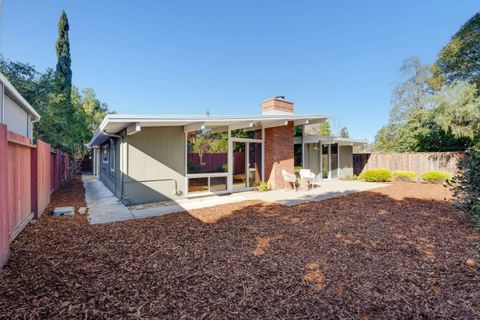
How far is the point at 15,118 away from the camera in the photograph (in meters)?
7.71

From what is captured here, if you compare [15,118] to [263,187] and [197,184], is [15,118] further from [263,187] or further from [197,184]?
[263,187]

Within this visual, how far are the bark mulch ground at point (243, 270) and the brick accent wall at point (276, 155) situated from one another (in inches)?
204

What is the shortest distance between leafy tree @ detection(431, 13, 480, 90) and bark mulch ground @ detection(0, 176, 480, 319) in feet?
54.2

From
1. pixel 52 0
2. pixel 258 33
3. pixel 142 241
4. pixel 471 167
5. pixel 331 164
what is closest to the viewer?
pixel 471 167

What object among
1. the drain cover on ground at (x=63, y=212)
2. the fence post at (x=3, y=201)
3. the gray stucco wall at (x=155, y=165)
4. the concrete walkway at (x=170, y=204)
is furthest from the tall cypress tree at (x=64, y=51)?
the fence post at (x=3, y=201)

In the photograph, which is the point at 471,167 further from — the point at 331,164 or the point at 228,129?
the point at 331,164

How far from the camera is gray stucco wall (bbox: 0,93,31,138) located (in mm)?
7003

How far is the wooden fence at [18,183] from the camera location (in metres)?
3.43

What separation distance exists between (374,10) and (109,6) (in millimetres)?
11116

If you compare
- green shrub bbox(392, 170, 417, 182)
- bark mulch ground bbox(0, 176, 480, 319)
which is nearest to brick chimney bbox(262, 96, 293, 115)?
bark mulch ground bbox(0, 176, 480, 319)

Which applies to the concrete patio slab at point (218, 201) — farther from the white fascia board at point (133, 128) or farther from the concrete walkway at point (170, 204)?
the white fascia board at point (133, 128)

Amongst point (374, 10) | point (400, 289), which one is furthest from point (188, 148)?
point (374, 10)

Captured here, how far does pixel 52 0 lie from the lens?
9.71 meters

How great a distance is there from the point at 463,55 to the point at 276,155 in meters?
16.2
